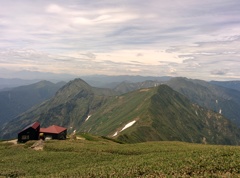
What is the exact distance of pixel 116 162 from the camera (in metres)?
47.3

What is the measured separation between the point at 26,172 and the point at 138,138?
428 feet

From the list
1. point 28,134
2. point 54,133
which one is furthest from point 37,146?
point 54,133

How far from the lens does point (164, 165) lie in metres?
38.2

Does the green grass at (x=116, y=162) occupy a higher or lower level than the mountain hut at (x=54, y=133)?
higher

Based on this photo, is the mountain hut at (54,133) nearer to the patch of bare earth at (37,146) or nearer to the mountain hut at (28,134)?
the mountain hut at (28,134)

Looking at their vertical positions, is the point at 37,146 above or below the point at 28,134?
above

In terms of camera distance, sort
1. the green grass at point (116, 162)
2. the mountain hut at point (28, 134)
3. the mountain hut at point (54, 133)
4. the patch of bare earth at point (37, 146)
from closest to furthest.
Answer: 1. the green grass at point (116, 162)
2. the patch of bare earth at point (37, 146)
3. the mountain hut at point (28, 134)
4. the mountain hut at point (54, 133)

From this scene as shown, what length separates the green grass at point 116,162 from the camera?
34.2 meters

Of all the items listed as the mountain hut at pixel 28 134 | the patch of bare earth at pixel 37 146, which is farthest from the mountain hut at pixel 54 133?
the patch of bare earth at pixel 37 146

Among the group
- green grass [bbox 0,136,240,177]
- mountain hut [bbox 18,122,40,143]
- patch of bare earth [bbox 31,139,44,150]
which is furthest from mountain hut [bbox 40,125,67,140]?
green grass [bbox 0,136,240,177]

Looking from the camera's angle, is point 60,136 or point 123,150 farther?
point 60,136

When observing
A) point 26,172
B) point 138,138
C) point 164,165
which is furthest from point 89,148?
point 138,138

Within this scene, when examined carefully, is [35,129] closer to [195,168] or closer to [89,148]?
[89,148]

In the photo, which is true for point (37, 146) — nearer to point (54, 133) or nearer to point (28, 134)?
point (28, 134)
